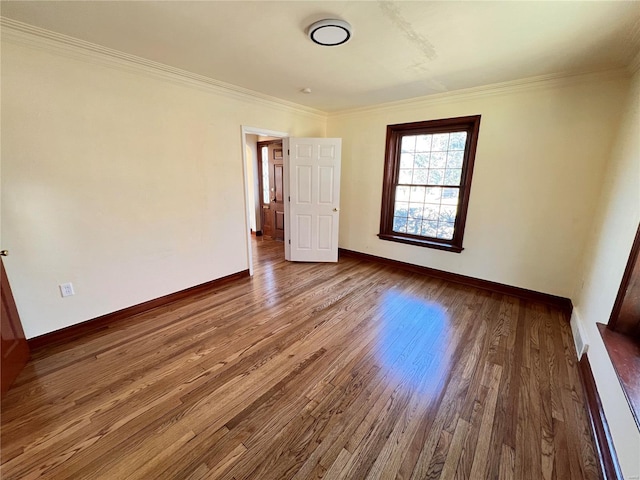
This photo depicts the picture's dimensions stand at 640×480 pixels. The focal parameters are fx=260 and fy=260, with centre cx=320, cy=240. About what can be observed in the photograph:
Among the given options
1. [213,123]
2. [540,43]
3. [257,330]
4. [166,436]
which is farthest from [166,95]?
[540,43]

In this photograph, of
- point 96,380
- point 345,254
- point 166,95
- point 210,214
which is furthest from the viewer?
point 345,254

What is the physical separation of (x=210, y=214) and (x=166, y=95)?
128 cm

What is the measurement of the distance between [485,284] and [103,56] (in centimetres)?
462

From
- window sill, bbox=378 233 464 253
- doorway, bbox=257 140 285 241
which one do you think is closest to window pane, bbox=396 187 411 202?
window sill, bbox=378 233 464 253

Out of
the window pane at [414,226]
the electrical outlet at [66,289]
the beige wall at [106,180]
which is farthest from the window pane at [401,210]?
the electrical outlet at [66,289]

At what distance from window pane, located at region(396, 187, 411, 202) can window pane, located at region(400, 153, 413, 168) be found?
1.10 ft

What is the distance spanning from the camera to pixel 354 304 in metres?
2.93

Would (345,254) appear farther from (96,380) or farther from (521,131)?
(96,380)

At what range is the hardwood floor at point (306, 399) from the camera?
4.32 feet

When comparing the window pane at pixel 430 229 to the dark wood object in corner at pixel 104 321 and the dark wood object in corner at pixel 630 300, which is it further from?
the dark wood object in corner at pixel 104 321

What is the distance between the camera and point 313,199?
13.6ft

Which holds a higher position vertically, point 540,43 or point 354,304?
point 540,43

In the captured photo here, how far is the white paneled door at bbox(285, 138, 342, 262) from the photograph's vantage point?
13.1 ft

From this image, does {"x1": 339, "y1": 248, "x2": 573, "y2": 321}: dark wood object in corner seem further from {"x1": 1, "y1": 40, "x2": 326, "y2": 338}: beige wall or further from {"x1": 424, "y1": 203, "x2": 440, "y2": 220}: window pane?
{"x1": 1, "y1": 40, "x2": 326, "y2": 338}: beige wall
